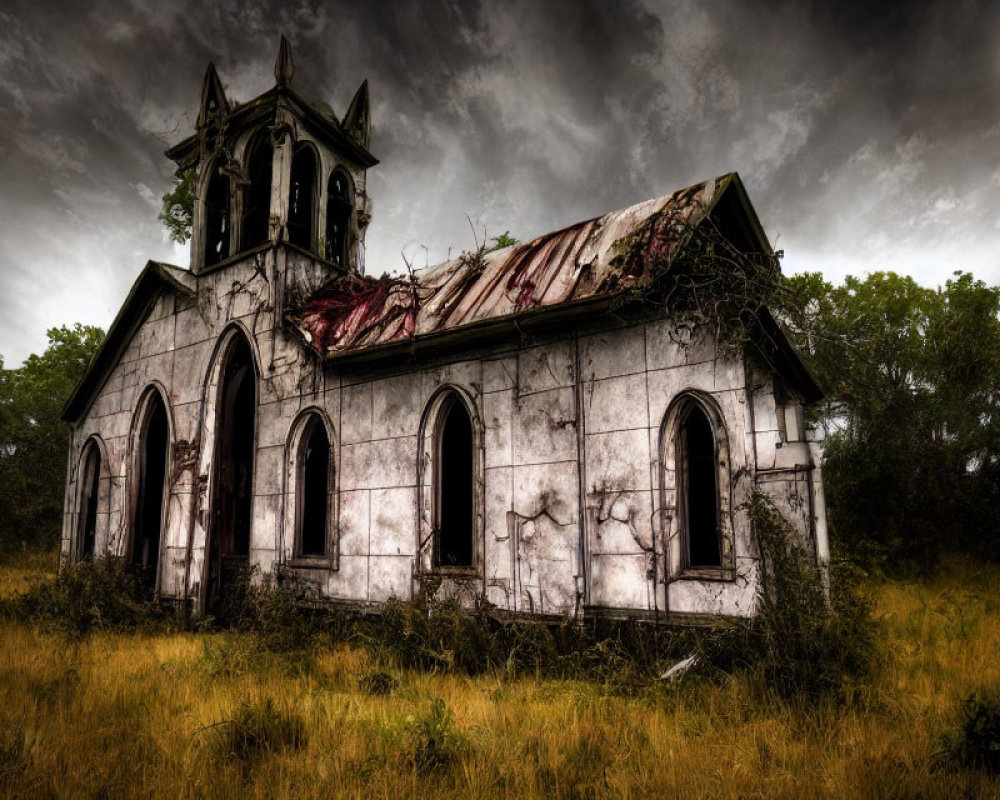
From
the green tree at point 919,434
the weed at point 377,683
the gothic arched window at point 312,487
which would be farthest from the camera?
the green tree at point 919,434

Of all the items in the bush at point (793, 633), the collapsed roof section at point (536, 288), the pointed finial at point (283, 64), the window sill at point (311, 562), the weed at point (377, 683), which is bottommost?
the weed at point (377, 683)

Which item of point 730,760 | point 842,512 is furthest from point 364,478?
point 842,512

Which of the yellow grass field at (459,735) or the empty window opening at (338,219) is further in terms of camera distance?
the empty window opening at (338,219)

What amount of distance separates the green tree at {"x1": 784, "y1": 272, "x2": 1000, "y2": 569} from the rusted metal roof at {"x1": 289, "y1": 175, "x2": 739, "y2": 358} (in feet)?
21.6

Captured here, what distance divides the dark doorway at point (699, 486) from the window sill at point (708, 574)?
156 millimetres

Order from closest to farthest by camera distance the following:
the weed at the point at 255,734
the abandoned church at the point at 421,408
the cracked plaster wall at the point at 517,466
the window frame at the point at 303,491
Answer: the weed at the point at 255,734 → the cracked plaster wall at the point at 517,466 → the abandoned church at the point at 421,408 → the window frame at the point at 303,491

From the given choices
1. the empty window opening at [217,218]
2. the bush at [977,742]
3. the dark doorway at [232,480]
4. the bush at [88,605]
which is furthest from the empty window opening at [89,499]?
the bush at [977,742]

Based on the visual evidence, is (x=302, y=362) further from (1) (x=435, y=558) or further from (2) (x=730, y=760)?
(2) (x=730, y=760)

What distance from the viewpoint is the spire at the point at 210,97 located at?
1302 centimetres

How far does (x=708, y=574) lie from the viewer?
668 centimetres

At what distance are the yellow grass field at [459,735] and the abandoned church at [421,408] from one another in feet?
4.86

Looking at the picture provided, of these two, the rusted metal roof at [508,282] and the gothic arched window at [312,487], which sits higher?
the rusted metal roof at [508,282]

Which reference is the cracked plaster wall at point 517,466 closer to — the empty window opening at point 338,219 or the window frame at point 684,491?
the window frame at point 684,491

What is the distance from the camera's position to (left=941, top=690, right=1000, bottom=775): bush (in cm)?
421
